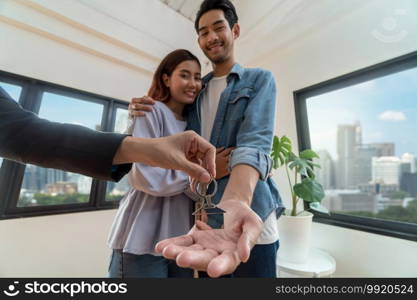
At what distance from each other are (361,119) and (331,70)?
45cm

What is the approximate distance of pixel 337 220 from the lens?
1488 millimetres

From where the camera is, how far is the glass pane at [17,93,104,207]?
1.67 meters

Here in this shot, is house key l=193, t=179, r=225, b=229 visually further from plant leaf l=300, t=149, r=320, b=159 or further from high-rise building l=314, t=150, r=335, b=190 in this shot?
high-rise building l=314, t=150, r=335, b=190

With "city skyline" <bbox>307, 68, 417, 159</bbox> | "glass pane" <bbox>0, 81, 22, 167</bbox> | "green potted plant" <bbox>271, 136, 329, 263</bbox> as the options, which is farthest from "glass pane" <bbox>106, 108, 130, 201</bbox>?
"city skyline" <bbox>307, 68, 417, 159</bbox>

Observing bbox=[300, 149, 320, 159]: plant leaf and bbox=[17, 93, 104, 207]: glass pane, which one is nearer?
bbox=[300, 149, 320, 159]: plant leaf

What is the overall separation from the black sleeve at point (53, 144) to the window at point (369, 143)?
5.43 ft

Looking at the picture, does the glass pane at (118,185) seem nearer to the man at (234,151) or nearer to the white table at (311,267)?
the man at (234,151)

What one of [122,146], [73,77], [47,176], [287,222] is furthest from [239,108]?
[47,176]

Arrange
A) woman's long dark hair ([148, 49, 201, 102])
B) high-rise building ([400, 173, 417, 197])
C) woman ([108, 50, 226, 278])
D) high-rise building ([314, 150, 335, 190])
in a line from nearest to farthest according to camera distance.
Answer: woman ([108, 50, 226, 278]), woman's long dark hair ([148, 49, 201, 102]), high-rise building ([400, 173, 417, 197]), high-rise building ([314, 150, 335, 190])

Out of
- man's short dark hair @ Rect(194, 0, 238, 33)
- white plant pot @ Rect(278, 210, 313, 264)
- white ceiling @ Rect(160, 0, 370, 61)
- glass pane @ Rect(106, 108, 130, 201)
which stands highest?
white ceiling @ Rect(160, 0, 370, 61)

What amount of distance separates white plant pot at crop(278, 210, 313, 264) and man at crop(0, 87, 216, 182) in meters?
1.06

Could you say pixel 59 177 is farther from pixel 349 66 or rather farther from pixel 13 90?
pixel 349 66

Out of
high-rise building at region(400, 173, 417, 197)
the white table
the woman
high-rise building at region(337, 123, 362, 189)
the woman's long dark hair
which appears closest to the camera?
the woman

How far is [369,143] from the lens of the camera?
56.6 inches
